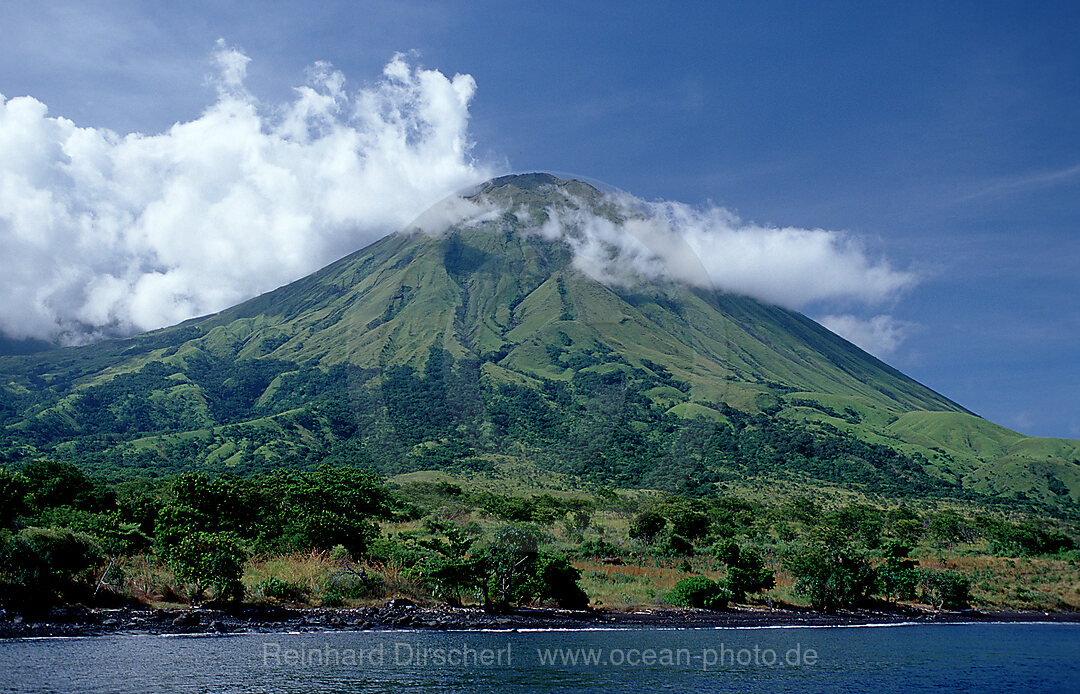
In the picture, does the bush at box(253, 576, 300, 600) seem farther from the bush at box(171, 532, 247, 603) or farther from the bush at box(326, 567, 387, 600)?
the bush at box(326, 567, 387, 600)

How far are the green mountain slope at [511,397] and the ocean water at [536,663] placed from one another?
5277 centimetres

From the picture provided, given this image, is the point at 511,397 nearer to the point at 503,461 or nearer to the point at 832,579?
the point at 503,461

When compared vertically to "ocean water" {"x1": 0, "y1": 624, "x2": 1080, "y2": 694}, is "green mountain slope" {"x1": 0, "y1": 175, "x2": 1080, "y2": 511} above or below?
above

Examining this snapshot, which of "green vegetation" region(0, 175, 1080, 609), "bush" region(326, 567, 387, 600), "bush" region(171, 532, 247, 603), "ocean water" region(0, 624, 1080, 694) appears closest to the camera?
"ocean water" region(0, 624, 1080, 694)

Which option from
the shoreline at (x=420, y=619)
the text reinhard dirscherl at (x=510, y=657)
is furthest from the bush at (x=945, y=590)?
the text reinhard dirscherl at (x=510, y=657)

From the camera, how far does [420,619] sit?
1056 inches

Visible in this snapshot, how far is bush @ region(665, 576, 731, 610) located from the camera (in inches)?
1241

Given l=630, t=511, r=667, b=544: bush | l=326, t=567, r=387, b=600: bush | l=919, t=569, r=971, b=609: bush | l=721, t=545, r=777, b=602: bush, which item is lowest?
l=919, t=569, r=971, b=609: bush

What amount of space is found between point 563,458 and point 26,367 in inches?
6228

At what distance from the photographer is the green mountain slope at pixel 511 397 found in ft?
350

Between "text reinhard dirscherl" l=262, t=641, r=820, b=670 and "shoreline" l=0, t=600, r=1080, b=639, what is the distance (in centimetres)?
290

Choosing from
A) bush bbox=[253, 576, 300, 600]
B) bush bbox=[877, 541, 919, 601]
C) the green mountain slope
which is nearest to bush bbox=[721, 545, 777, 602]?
bush bbox=[877, 541, 919, 601]

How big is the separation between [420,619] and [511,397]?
289 ft

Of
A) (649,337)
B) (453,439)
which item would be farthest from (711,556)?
(649,337)
